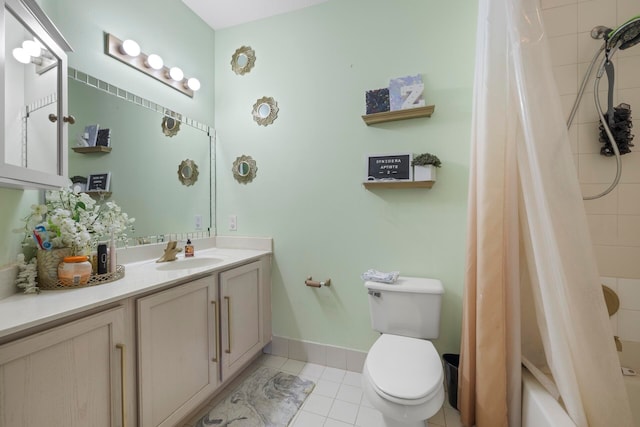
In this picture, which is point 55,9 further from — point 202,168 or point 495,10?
point 495,10

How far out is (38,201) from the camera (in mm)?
1176

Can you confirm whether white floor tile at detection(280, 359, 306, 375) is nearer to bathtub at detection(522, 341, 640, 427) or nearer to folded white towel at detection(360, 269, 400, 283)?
folded white towel at detection(360, 269, 400, 283)

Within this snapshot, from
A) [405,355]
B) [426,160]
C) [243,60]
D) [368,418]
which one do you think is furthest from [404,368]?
[243,60]

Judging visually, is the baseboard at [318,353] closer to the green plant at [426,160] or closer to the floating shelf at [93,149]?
the green plant at [426,160]

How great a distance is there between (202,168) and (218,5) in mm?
1223

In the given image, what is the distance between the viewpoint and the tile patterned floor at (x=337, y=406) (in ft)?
4.51

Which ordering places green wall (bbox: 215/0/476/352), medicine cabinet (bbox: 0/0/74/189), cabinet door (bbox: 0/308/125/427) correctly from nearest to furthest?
1. cabinet door (bbox: 0/308/125/427)
2. medicine cabinet (bbox: 0/0/74/189)
3. green wall (bbox: 215/0/476/352)

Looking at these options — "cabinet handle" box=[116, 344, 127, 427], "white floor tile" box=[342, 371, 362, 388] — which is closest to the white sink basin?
"cabinet handle" box=[116, 344, 127, 427]

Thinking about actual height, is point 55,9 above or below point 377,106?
above

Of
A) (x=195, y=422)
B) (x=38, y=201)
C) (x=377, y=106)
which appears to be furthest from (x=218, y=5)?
(x=195, y=422)

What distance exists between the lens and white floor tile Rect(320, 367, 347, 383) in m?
1.74

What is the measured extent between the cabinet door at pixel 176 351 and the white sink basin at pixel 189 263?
1.08 ft

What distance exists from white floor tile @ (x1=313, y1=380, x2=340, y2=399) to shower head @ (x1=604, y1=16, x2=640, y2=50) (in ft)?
7.74

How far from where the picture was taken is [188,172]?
2014 mm
